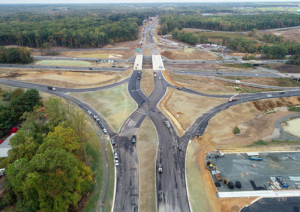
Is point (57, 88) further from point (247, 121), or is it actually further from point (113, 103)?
point (247, 121)

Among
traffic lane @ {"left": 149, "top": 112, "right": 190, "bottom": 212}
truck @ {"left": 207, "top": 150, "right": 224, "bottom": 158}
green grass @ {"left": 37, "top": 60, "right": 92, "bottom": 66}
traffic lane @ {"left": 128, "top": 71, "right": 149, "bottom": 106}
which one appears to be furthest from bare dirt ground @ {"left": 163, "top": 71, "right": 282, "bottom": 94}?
green grass @ {"left": 37, "top": 60, "right": 92, "bottom": 66}

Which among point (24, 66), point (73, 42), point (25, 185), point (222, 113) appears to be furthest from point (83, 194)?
point (73, 42)

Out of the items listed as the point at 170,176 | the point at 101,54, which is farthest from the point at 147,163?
the point at 101,54

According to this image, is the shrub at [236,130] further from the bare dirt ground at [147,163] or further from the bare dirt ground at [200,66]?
the bare dirt ground at [200,66]

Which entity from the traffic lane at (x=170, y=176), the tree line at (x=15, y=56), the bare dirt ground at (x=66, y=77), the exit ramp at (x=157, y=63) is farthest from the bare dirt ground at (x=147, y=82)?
the tree line at (x=15, y=56)

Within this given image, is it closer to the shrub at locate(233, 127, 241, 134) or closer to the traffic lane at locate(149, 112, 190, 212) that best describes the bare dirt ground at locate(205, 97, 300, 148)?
the shrub at locate(233, 127, 241, 134)

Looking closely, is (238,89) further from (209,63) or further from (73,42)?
(73,42)
